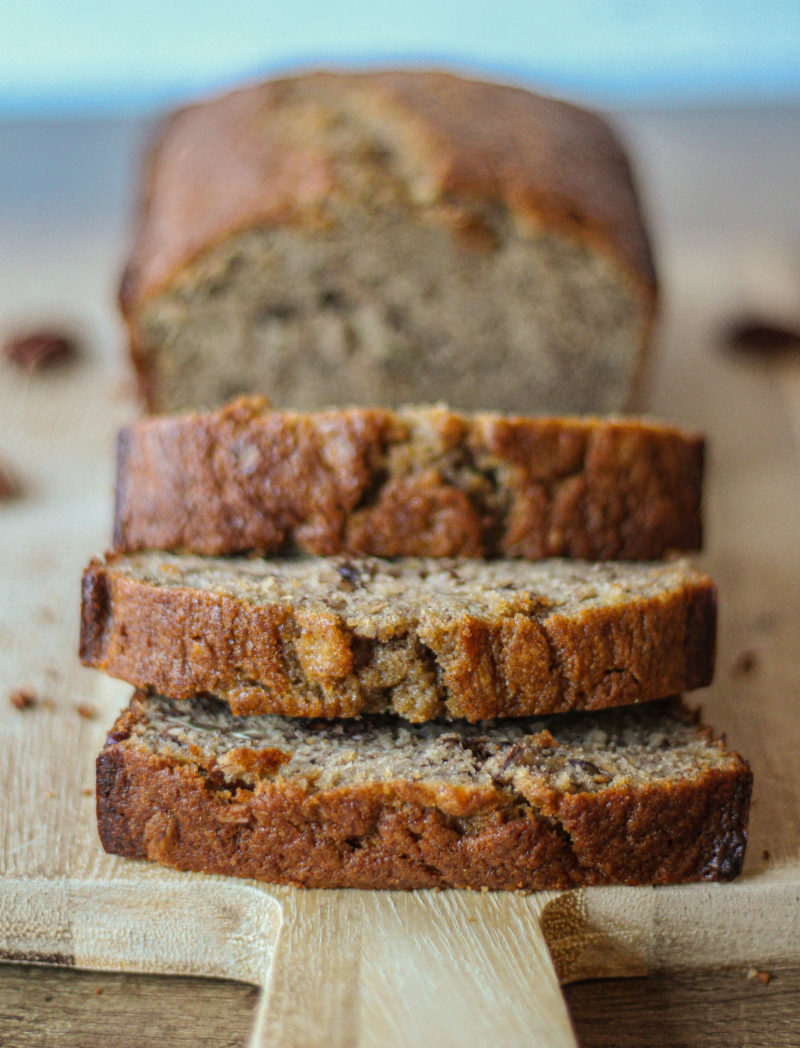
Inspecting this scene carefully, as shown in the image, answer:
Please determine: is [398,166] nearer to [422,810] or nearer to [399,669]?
[399,669]

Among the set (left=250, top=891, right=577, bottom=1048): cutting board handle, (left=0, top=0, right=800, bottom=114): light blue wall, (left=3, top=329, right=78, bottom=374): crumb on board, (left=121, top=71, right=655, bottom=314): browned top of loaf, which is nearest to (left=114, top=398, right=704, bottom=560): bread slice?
(left=250, top=891, right=577, bottom=1048): cutting board handle

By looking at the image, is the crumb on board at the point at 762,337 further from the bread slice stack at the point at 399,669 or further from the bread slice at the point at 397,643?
the bread slice at the point at 397,643

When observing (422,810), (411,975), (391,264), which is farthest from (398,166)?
(411,975)

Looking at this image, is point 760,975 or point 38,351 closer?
point 760,975

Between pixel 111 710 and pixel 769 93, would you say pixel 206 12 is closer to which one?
pixel 769 93

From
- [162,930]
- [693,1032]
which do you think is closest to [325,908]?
[162,930]
